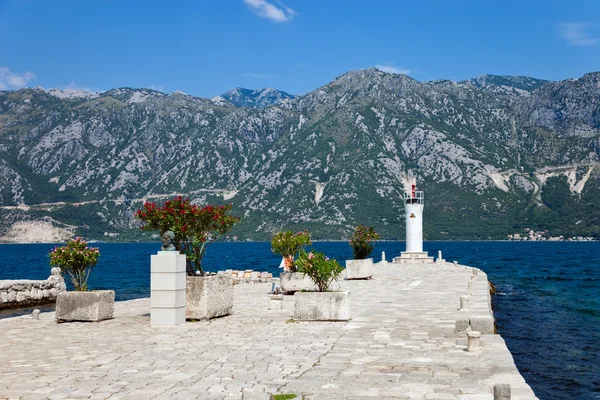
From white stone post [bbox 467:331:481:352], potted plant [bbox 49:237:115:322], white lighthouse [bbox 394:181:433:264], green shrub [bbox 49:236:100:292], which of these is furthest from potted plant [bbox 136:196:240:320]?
white lighthouse [bbox 394:181:433:264]

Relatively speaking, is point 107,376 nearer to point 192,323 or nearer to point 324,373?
point 324,373

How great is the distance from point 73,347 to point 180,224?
5552 millimetres

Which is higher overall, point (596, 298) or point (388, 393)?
point (388, 393)

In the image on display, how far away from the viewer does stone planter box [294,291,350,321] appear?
57.0 ft

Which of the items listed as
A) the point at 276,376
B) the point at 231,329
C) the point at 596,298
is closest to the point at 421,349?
the point at 276,376

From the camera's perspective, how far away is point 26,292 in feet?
115

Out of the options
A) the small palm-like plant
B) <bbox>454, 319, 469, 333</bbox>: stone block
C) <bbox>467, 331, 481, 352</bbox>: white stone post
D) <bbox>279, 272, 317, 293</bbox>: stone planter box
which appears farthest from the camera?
<bbox>279, 272, 317, 293</bbox>: stone planter box

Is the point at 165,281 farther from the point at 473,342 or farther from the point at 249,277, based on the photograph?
the point at 249,277

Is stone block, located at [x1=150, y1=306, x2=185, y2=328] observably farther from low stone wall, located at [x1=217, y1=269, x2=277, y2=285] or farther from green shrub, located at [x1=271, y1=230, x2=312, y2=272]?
low stone wall, located at [x1=217, y1=269, x2=277, y2=285]

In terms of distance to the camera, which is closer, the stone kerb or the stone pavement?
the stone pavement

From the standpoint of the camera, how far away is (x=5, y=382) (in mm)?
10117

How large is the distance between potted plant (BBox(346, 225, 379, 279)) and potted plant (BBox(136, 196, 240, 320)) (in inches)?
730

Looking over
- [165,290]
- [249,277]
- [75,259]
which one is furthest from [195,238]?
[249,277]

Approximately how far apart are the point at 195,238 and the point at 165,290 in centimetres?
258
